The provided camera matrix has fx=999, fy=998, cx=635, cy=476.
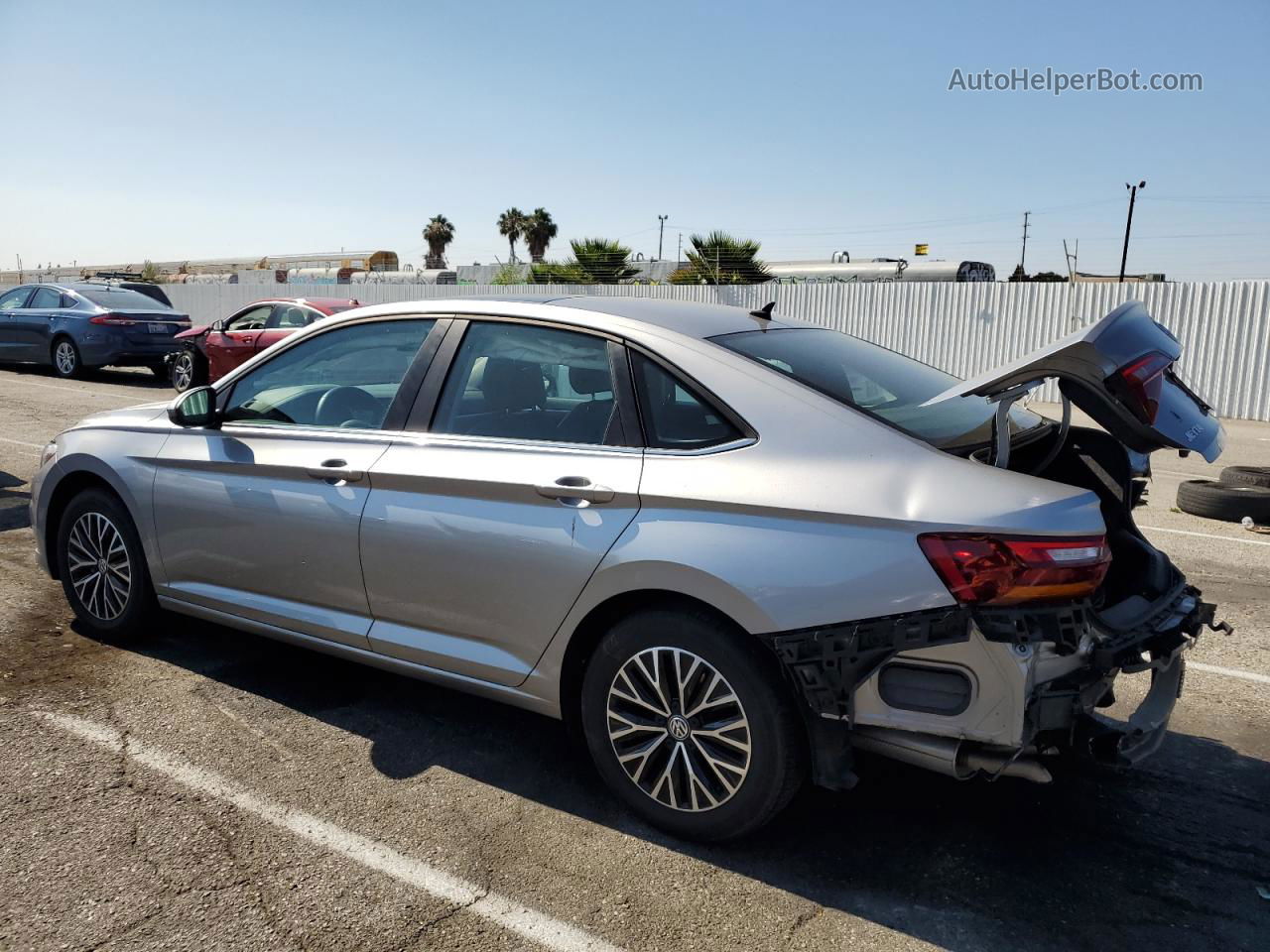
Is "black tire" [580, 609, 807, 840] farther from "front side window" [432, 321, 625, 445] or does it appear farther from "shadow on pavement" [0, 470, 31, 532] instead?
"shadow on pavement" [0, 470, 31, 532]

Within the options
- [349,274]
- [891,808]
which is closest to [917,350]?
[891,808]

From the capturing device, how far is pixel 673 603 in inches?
119

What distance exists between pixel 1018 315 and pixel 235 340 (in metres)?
13.7

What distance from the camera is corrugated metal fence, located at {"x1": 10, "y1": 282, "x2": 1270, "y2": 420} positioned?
1606 centimetres

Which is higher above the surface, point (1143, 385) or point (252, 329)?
point (1143, 385)

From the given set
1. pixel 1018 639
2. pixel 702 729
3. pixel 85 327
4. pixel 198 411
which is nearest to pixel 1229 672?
pixel 1018 639

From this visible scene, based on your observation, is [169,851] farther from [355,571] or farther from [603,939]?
[603,939]

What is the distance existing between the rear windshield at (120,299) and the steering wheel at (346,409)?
14764mm

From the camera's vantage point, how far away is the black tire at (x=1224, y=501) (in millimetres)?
7809

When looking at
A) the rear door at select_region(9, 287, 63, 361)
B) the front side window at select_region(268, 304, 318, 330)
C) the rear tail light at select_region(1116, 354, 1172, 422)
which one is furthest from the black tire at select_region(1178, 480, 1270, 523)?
the rear door at select_region(9, 287, 63, 361)

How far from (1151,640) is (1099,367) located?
818mm

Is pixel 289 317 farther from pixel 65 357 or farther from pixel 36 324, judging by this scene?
pixel 36 324

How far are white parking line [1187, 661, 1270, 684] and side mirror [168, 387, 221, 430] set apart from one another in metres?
4.57

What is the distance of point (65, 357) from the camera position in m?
17.1
